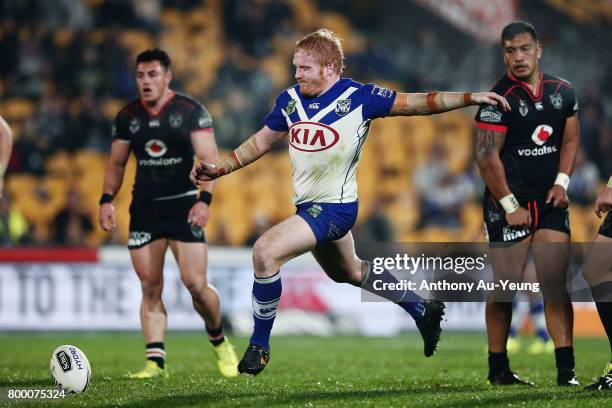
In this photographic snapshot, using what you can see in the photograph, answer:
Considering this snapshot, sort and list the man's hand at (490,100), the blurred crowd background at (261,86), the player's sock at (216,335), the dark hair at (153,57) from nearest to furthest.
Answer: the man's hand at (490,100) < the dark hair at (153,57) < the player's sock at (216,335) < the blurred crowd background at (261,86)

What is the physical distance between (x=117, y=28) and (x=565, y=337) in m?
15.2

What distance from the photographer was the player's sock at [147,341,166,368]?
915cm

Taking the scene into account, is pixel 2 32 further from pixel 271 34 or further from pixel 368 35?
pixel 368 35

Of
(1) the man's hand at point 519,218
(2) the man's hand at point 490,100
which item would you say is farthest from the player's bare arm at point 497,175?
(2) the man's hand at point 490,100

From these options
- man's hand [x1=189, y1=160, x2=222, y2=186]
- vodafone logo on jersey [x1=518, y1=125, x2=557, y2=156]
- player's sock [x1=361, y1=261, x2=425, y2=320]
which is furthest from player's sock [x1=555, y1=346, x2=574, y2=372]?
man's hand [x1=189, y1=160, x2=222, y2=186]

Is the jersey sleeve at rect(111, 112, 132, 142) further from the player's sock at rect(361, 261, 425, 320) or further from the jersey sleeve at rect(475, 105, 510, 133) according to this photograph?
the jersey sleeve at rect(475, 105, 510, 133)

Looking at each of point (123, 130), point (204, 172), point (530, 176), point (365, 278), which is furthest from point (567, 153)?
point (123, 130)

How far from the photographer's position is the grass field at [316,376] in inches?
272

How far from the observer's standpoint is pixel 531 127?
7914 millimetres

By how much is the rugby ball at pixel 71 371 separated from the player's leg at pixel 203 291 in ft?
5.56

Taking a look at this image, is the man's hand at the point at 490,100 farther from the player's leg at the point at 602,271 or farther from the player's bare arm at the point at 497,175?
the player's leg at the point at 602,271

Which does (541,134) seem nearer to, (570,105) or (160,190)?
(570,105)

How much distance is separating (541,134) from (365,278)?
173 centimetres

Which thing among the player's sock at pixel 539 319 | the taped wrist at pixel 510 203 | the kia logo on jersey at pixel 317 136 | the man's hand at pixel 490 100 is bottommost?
the player's sock at pixel 539 319
